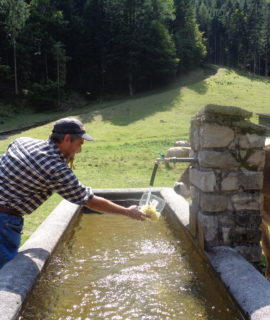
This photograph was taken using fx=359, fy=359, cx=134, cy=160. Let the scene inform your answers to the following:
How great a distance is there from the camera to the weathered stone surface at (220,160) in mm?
4418

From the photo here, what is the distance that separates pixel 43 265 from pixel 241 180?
260cm

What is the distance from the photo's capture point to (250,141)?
449 cm

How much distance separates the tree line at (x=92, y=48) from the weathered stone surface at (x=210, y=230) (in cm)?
Result: 4255

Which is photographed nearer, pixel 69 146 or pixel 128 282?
pixel 69 146

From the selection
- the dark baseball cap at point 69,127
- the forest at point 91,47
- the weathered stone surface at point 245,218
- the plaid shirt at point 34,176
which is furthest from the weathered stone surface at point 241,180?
the forest at point 91,47

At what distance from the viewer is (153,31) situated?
176 feet

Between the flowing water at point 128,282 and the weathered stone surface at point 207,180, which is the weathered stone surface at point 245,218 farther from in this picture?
the flowing water at point 128,282

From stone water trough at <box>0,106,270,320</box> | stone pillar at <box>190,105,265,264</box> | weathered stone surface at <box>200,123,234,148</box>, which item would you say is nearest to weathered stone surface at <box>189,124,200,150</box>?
Answer: stone water trough at <box>0,106,270,320</box>

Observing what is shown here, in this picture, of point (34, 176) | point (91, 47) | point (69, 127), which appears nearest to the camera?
point (34, 176)

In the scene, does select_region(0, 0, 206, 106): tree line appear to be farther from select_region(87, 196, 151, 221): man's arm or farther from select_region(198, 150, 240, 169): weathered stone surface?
select_region(87, 196, 151, 221): man's arm

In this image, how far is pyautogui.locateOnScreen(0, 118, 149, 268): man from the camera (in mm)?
3504

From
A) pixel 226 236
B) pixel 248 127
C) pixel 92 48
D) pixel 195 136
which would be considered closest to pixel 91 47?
pixel 92 48

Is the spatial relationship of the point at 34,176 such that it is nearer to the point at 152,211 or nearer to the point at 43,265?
the point at 43,265

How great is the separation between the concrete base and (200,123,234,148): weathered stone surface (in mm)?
1301
